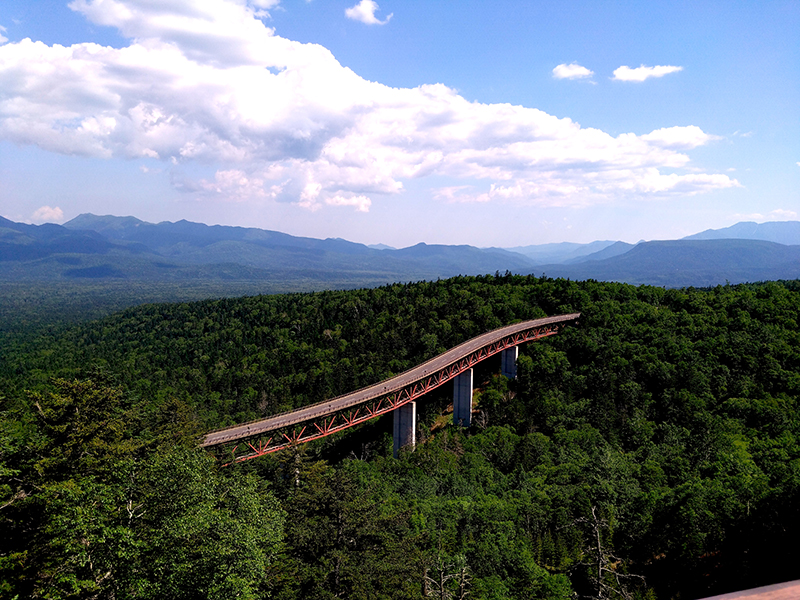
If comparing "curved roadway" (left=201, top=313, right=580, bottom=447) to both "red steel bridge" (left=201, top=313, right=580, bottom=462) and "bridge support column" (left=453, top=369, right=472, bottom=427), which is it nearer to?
"red steel bridge" (left=201, top=313, right=580, bottom=462)

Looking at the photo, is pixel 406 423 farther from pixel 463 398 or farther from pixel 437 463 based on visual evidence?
pixel 463 398

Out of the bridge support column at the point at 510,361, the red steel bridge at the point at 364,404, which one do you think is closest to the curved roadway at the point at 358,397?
the red steel bridge at the point at 364,404

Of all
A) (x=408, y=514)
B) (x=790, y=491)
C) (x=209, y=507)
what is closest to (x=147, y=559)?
(x=209, y=507)

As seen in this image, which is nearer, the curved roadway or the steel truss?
the curved roadway

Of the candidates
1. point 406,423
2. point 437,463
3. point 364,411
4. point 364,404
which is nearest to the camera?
point 437,463

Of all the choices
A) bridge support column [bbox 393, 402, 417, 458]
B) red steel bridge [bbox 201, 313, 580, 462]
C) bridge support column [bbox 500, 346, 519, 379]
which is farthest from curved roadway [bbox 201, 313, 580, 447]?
bridge support column [bbox 393, 402, 417, 458]

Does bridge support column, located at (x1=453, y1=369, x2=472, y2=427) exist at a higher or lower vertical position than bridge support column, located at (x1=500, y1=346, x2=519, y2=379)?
lower

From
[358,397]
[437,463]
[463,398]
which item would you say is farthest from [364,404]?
[463,398]
